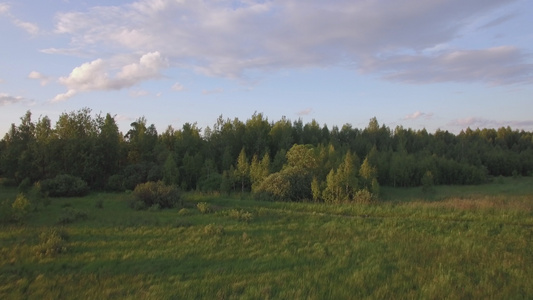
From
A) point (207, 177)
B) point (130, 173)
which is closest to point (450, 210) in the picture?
point (207, 177)

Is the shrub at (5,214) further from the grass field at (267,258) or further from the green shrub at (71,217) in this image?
the green shrub at (71,217)

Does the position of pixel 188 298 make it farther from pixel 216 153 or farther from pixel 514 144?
pixel 514 144

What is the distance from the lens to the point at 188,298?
268 inches

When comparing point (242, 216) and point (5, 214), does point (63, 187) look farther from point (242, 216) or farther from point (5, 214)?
point (242, 216)

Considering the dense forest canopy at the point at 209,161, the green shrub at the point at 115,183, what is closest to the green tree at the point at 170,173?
the dense forest canopy at the point at 209,161

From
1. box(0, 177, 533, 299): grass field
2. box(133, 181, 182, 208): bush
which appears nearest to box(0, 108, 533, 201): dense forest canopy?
box(133, 181, 182, 208): bush

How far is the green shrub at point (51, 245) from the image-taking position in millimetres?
9664

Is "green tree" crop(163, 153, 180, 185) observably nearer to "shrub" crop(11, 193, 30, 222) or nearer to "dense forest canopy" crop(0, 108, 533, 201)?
"dense forest canopy" crop(0, 108, 533, 201)

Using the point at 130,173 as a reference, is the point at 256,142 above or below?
above

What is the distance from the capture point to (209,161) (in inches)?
1487

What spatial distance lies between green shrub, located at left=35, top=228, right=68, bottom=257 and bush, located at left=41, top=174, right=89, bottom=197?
1740cm

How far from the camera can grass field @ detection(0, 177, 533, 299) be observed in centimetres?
721

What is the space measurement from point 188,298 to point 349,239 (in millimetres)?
6888

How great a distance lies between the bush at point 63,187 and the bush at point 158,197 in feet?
31.2
